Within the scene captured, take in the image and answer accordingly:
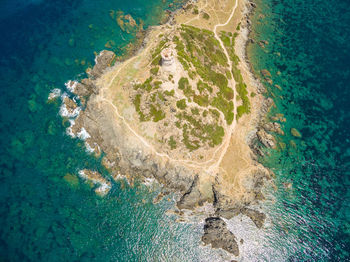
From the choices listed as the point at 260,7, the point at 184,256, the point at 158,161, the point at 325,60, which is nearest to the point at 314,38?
the point at 325,60

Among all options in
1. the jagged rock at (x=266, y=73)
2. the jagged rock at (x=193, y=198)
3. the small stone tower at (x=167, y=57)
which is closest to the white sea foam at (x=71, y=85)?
the small stone tower at (x=167, y=57)

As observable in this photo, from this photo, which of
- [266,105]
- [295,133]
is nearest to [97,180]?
[266,105]

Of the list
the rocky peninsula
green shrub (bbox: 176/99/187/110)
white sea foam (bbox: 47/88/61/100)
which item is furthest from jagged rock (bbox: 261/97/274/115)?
white sea foam (bbox: 47/88/61/100)

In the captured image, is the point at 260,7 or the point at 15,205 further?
the point at 260,7

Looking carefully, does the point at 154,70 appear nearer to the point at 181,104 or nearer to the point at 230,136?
the point at 181,104

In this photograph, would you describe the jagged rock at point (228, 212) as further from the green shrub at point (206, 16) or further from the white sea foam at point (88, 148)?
the green shrub at point (206, 16)

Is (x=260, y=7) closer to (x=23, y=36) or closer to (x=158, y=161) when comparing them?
(x=158, y=161)
